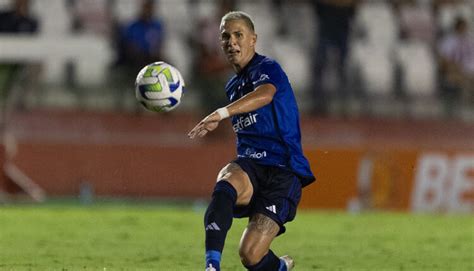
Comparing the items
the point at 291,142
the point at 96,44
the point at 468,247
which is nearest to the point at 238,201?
the point at 291,142

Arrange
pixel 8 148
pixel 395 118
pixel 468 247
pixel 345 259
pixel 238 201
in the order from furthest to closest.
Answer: pixel 395 118, pixel 8 148, pixel 468 247, pixel 345 259, pixel 238 201

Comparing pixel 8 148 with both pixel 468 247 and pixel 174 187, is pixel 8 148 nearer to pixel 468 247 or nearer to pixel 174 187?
pixel 174 187

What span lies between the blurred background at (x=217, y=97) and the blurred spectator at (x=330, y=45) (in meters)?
0.02

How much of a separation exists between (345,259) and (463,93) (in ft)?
34.7

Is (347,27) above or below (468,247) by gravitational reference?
above

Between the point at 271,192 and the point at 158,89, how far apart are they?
1.08 meters

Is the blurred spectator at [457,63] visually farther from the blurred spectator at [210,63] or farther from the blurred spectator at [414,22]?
the blurred spectator at [210,63]

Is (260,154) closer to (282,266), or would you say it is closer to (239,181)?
(239,181)

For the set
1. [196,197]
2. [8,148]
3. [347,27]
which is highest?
[347,27]

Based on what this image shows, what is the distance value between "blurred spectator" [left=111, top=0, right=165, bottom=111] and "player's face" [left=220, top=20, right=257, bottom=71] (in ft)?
35.9

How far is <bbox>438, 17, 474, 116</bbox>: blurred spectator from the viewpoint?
2056 cm

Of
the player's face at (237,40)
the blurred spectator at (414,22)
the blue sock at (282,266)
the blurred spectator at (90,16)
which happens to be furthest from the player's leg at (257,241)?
the blurred spectator at (414,22)

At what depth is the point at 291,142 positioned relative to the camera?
804 cm

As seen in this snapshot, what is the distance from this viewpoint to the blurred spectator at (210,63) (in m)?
19.0
